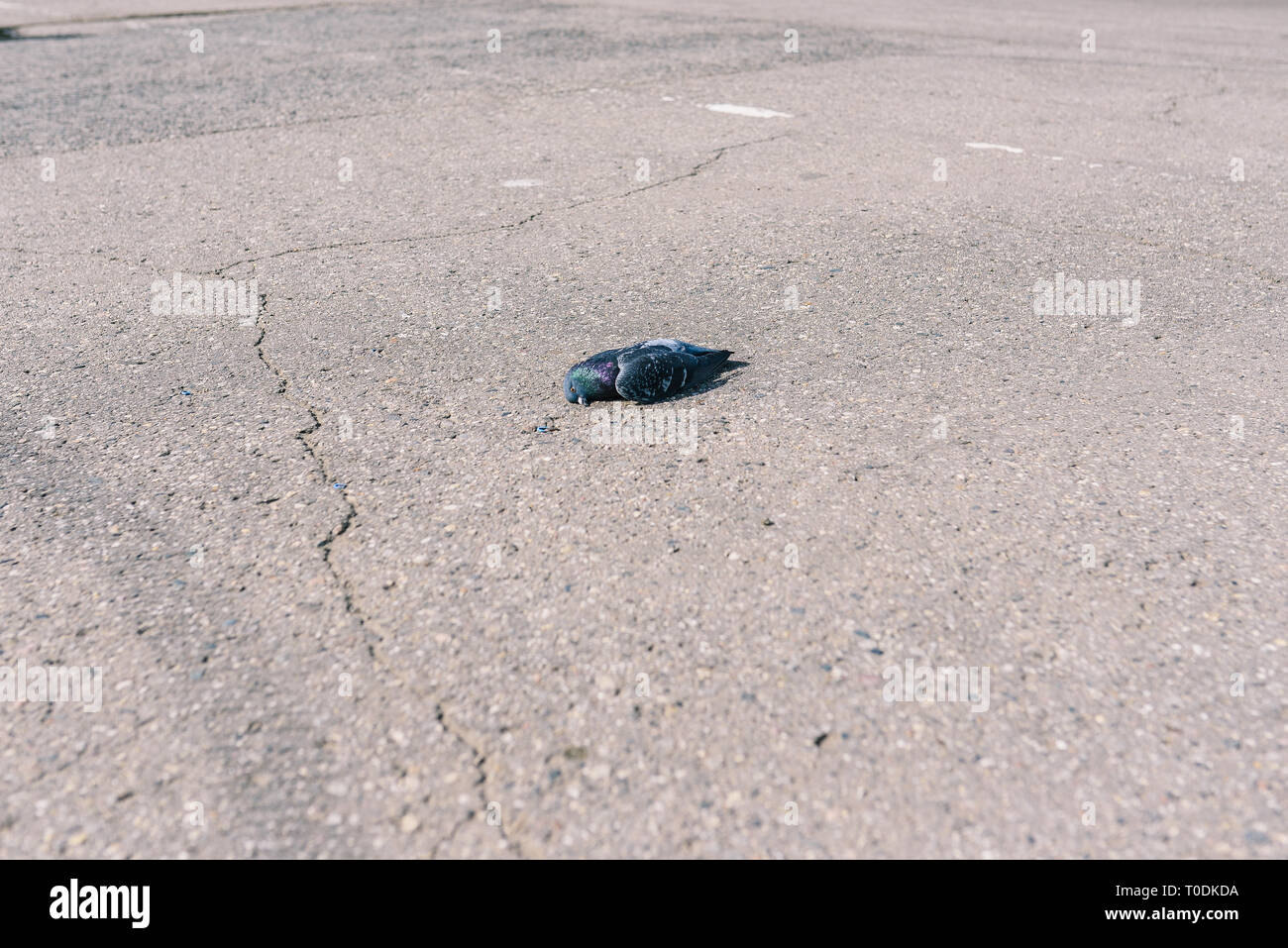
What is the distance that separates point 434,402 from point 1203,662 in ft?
8.58

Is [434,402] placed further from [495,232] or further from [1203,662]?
[1203,662]

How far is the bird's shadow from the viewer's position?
3.88 meters

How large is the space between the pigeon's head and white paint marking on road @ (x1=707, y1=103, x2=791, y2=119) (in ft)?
A: 16.1

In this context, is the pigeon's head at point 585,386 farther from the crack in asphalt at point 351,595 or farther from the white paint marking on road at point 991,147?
the white paint marking on road at point 991,147

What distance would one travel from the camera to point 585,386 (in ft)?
12.5

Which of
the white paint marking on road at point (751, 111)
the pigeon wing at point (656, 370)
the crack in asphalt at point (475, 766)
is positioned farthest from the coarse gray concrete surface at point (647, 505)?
the white paint marking on road at point (751, 111)

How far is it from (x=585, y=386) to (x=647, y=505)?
791mm

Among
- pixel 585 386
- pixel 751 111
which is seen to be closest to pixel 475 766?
pixel 585 386

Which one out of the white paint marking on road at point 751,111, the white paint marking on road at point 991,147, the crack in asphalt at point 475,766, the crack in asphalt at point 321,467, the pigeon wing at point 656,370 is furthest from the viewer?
the white paint marking on road at point 751,111

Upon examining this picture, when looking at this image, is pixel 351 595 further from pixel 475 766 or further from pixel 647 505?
pixel 647 505

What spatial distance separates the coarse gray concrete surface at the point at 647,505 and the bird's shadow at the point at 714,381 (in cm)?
7

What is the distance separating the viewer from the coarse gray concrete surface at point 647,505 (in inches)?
86.3

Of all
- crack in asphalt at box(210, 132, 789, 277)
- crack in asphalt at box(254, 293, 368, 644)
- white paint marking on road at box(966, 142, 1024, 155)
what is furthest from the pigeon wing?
white paint marking on road at box(966, 142, 1024, 155)

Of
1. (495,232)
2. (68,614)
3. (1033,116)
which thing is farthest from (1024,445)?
(1033,116)
